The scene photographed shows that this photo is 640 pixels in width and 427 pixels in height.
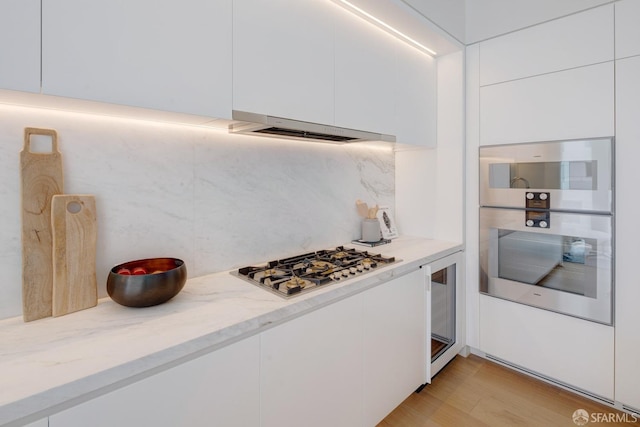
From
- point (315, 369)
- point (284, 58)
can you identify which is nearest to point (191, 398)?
point (315, 369)

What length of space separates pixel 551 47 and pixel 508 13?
0.40 meters

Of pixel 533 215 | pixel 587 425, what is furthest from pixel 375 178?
→ pixel 587 425

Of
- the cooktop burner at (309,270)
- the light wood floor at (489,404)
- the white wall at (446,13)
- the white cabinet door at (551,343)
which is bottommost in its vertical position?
the light wood floor at (489,404)

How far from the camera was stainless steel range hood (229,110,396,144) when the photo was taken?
4.26 feet

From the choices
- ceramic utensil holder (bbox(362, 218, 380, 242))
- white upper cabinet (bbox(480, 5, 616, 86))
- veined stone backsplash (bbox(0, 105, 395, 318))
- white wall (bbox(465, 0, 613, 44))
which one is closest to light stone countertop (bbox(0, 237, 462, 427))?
veined stone backsplash (bbox(0, 105, 395, 318))

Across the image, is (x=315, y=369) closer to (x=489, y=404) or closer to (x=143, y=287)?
(x=143, y=287)

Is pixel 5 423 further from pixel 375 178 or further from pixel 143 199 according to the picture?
pixel 375 178

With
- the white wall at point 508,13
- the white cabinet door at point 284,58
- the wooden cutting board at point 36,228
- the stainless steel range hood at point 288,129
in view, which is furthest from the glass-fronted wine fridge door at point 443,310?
the wooden cutting board at point 36,228

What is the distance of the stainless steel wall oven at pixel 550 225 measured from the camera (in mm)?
1858

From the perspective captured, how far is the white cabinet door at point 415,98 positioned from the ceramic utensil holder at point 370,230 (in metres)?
0.60

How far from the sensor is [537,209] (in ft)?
6.82

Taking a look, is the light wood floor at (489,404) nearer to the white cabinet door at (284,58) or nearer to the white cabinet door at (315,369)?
the white cabinet door at (315,369)

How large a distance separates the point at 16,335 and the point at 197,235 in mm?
710

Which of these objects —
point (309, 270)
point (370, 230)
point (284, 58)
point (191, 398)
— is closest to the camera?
point (191, 398)
